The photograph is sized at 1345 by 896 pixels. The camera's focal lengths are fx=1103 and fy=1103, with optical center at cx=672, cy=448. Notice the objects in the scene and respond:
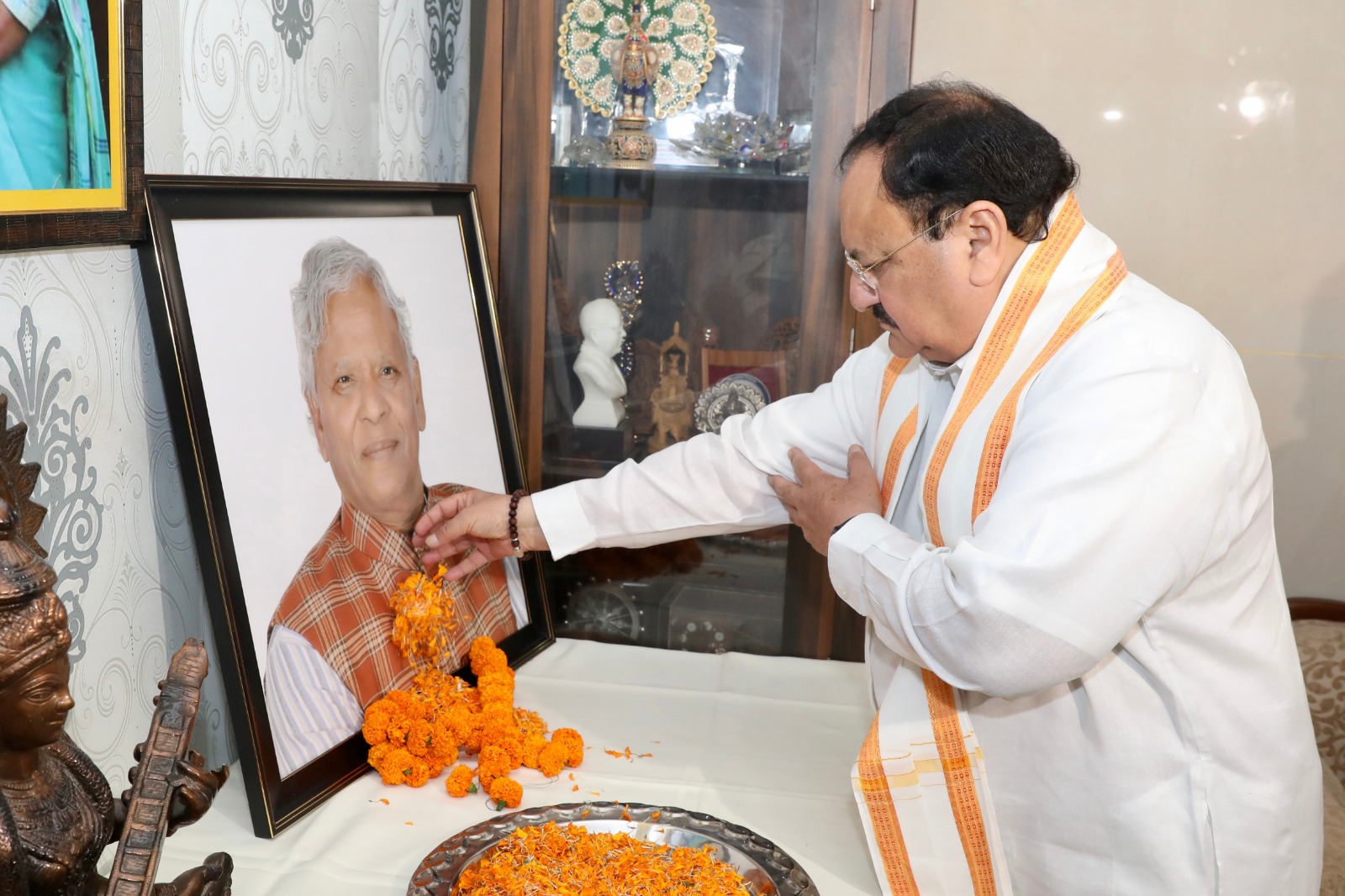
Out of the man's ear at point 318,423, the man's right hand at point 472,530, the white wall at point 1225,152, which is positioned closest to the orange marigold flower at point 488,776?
the man's right hand at point 472,530

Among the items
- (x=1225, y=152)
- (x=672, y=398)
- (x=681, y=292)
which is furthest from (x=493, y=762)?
(x=1225, y=152)

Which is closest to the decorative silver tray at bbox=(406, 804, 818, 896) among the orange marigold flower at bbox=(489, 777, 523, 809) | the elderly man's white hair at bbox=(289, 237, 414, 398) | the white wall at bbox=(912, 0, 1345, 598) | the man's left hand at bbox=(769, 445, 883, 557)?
the orange marigold flower at bbox=(489, 777, 523, 809)

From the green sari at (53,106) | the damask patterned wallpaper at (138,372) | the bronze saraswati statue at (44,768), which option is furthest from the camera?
the damask patterned wallpaper at (138,372)

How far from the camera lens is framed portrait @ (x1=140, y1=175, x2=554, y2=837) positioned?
1275 millimetres

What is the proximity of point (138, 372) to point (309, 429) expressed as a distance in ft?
0.77

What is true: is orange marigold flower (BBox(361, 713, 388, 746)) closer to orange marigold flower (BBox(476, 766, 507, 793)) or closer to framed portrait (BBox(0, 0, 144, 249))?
orange marigold flower (BBox(476, 766, 507, 793))

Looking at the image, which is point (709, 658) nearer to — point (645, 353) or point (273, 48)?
point (645, 353)

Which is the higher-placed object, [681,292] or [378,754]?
[681,292]

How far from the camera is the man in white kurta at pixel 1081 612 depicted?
1144mm

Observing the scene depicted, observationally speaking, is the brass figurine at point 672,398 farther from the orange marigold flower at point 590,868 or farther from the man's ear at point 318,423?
the orange marigold flower at point 590,868

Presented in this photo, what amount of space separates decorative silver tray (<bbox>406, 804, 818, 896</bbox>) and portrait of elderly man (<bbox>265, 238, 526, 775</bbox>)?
0.28 m

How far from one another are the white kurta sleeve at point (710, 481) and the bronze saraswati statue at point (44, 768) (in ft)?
2.87

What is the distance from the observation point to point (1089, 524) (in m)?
1.12

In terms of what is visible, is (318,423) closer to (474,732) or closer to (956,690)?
(474,732)
